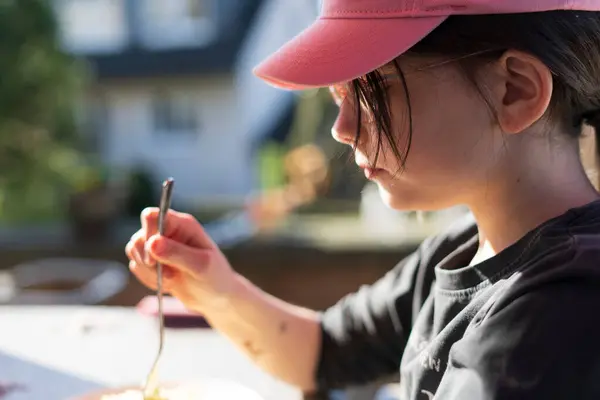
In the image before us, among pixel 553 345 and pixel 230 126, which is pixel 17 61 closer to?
pixel 230 126

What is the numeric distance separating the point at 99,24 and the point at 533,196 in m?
7.65

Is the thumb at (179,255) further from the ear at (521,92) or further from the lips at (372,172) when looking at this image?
the ear at (521,92)

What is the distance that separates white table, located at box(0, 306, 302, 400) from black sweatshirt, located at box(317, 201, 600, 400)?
6.7 inches

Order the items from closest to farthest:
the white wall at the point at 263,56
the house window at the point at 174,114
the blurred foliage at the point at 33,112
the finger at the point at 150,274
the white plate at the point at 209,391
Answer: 1. the white plate at the point at 209,391
2. the finger at the point at 150,274
3. the blurred foliage at the point at 33,112
4. the white wall at the point at 263,56
5. the house window at the point at 174,114

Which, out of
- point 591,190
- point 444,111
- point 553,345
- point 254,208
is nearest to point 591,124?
point 591,190

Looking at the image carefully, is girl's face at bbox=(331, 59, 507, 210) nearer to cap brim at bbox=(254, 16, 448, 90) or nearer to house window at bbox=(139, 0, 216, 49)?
cap brim at bbox=(254, 16, 448, 90)

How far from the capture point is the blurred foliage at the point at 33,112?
4332 mm

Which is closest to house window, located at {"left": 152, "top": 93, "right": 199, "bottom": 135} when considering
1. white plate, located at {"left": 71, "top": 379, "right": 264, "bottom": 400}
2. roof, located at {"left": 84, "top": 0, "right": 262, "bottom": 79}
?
roof, located at {"left": 84, "top": 0, "right": 262, "bottom": 79}

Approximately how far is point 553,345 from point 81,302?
1.27m

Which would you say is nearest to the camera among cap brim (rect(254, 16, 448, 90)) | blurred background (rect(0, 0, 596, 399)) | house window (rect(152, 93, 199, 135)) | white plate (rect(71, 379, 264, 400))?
cap brim (rect(254, 16, 448, 90))

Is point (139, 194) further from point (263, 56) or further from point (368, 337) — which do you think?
point (368, 337)

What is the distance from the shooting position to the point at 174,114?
8250 mm

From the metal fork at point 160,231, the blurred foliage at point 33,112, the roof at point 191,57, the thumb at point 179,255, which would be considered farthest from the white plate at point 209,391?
the roof at point 191,57

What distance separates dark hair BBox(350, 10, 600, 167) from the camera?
1.98ft
